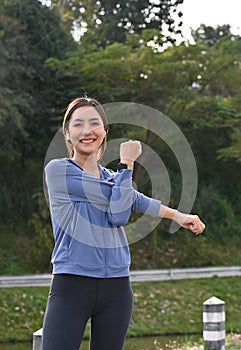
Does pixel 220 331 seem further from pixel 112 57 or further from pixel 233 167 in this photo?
pixel 233 167

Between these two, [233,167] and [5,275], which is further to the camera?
[233,167]

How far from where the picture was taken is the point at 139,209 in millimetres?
3334

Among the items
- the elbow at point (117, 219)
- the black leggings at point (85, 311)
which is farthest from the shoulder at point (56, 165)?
the black leggings at point (85, 311)

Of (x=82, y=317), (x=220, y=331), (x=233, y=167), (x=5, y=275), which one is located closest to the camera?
(x=82, y=317)

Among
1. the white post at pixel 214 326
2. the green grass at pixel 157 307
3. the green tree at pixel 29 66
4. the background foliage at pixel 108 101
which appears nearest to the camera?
the white post at pixel 214 326

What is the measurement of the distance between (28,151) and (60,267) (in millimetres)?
20492

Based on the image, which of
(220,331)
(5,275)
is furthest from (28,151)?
(220,331)

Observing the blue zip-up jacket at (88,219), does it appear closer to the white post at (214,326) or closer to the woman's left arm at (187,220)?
the woman's left arm at (187,220)

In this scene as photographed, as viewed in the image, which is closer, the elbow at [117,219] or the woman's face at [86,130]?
the elbow at [117,219]

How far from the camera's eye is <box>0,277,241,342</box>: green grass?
583 inches

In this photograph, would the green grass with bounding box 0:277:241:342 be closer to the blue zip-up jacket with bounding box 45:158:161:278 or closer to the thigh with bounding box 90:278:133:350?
the thigh with bounding box 90:278:133:350

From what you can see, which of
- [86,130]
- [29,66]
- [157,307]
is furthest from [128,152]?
[29,66]

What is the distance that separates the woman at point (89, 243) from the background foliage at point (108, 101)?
52.2ft

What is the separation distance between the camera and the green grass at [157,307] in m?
14.8
